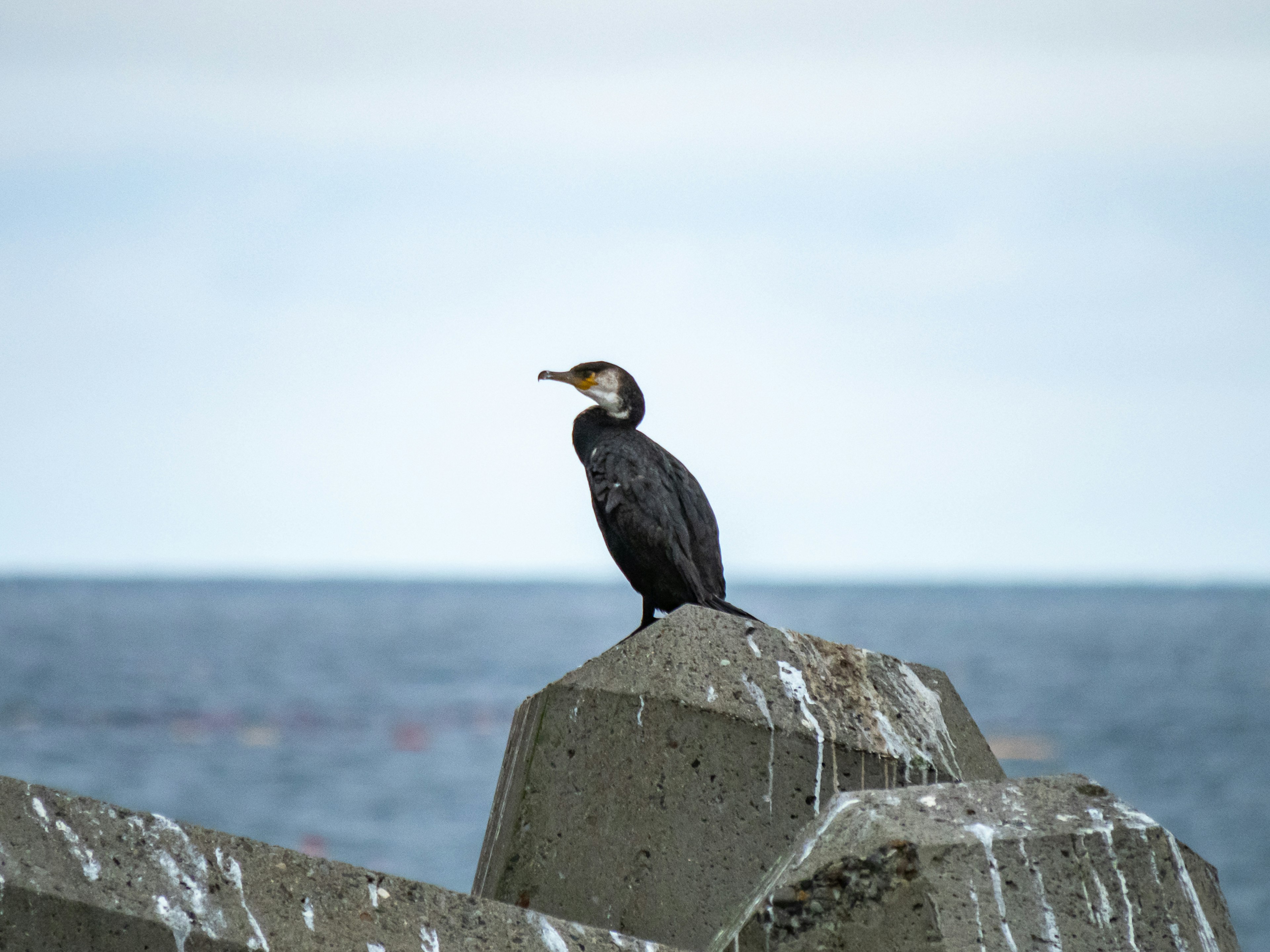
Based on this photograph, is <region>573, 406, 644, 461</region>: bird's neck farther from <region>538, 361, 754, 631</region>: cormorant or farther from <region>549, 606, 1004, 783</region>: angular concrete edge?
<region>549, 606, 1004, 783</region>: angular concrete edge

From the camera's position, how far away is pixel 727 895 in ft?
13.3

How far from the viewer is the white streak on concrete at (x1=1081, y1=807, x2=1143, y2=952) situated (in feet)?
10.4

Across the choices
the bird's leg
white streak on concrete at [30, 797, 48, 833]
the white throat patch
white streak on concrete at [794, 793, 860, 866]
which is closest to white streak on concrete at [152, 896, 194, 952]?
white streak on concrete at [30, 797, 48, 833]

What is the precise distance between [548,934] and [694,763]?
100 cm

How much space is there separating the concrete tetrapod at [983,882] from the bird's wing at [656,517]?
8.42 ft

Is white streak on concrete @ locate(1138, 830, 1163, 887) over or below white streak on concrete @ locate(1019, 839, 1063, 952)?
over

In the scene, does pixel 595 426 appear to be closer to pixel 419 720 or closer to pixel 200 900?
pixel 200 900

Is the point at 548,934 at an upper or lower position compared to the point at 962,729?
lower

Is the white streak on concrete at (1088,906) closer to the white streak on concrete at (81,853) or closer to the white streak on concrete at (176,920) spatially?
the white streak on concrete at (176,920)

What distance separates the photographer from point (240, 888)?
10.1 ft

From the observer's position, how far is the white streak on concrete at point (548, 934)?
3154mm

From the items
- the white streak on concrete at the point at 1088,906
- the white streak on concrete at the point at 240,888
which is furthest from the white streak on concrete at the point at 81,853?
the white streak on concrete at the point at 1088,906

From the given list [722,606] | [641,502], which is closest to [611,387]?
[641,502]

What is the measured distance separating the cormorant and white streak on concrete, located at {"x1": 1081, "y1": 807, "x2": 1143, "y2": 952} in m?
2.51
